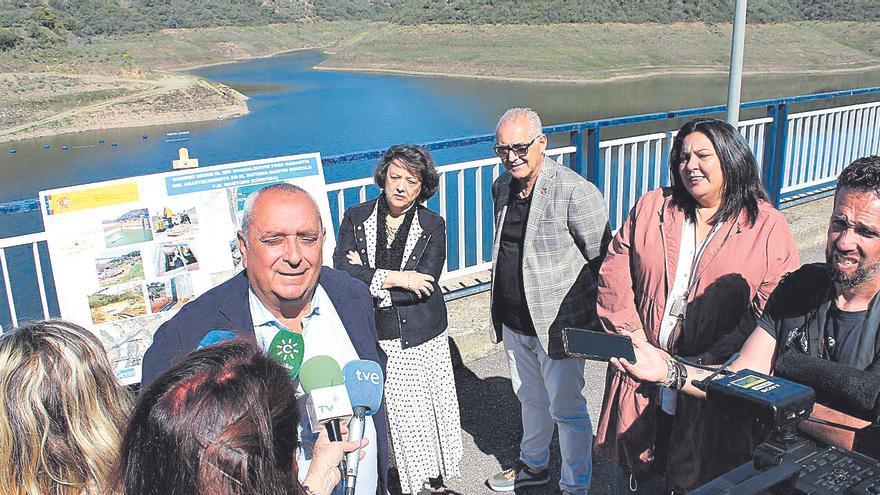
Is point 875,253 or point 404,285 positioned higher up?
point 875,253

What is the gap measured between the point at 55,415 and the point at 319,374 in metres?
0.63

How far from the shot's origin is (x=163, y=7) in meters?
85.1

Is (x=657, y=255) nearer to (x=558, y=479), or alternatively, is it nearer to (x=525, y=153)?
(x=525, y=153)

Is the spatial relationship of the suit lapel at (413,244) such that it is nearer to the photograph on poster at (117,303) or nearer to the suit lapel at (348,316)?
the suit lapel at (348,316)

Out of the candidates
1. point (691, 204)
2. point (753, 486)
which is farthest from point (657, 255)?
point (753, 486)

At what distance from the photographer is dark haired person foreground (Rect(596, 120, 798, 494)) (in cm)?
244

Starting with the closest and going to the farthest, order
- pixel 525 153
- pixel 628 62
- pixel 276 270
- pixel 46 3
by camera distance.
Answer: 1. pixel 276 270
2. pixel 525 153
3. pixel 628 62
4. pixel 46 3

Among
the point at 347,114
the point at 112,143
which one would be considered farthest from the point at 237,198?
the point at 347,114

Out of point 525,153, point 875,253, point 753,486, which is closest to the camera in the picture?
point 753,486

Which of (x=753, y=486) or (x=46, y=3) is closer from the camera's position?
(x=753, y=486)

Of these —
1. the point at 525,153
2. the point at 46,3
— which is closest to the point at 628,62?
the point at 46,3

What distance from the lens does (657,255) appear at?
8.48ft

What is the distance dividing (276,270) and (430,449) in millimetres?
1563

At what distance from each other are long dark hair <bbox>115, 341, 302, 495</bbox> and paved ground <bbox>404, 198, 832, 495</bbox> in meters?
2.35
